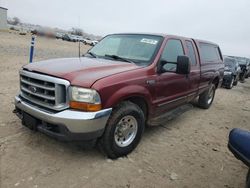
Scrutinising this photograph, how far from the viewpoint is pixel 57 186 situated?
2865 millimetres

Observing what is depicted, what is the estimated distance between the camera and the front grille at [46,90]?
Result: 305cm

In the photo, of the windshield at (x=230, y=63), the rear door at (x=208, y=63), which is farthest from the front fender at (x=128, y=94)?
the windshield at (x=230, y=63)

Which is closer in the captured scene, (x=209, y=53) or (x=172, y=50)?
(x=172, y=50)

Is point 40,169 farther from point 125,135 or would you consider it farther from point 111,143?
point 125,135

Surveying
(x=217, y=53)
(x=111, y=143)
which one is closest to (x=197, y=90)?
(x=217, y=53)

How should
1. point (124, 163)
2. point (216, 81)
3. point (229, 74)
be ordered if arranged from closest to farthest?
point (124, 163)
point (216, 81)
point (229, 74)

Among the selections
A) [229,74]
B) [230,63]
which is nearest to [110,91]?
[229,74]

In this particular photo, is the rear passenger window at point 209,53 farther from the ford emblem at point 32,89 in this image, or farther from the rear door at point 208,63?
the ford emblem at point 32,89

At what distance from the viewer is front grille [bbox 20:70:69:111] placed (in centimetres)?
305

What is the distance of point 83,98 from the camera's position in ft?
9.87

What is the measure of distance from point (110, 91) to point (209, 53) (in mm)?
4401

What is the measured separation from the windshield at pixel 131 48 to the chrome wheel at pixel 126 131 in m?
1.02

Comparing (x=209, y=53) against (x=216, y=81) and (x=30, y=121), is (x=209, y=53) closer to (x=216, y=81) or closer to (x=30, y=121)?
(x=216, y=81)

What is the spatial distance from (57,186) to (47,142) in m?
1.14
